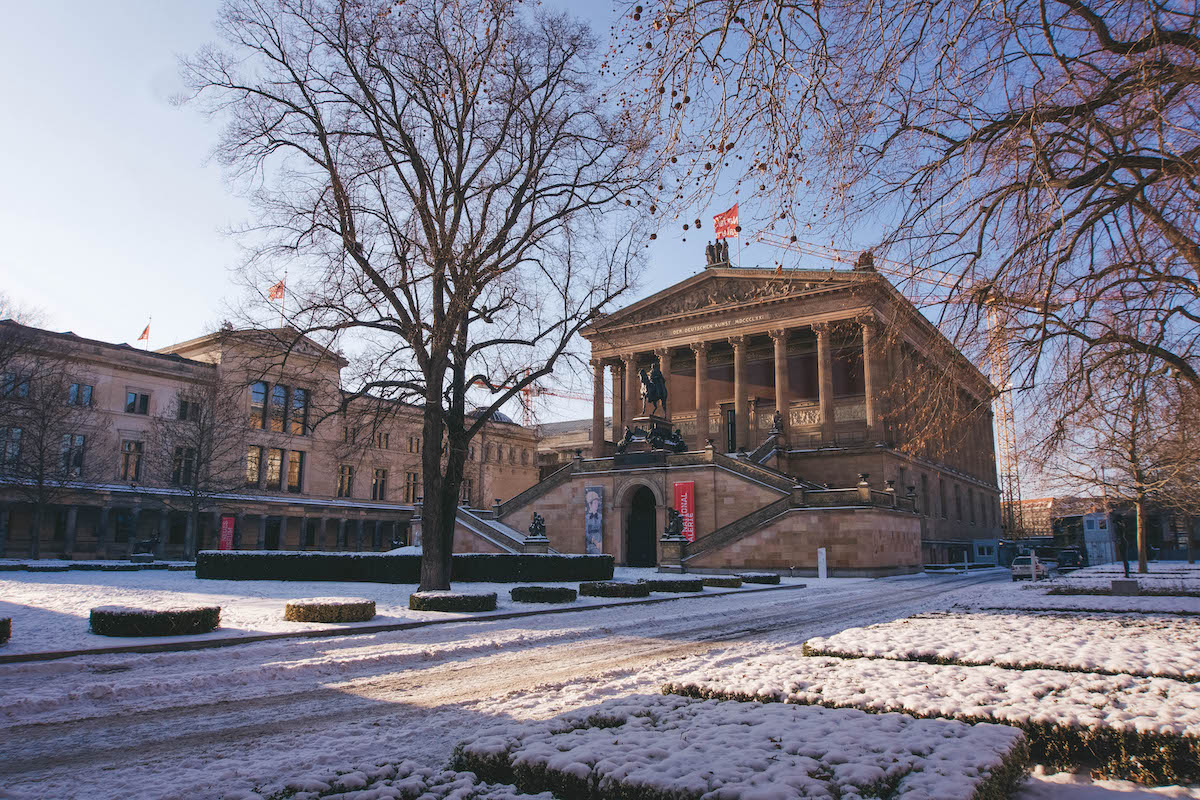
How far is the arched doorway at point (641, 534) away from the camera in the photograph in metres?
47.8

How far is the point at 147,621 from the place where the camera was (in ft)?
39.7

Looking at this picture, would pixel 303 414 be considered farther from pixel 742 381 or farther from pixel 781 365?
pixel 781 365

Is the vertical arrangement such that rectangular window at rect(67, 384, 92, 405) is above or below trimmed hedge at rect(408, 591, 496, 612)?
above

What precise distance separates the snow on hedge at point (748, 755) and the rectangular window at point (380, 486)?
7377 cm

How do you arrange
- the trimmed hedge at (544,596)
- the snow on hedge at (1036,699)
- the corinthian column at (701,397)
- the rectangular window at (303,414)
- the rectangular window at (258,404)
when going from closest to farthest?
the snow on hedge at (1036,699) < the trimmed hedge at (544,596) < the rectangular window at (303,414) < the corinthian column at (701,397) < the rectangular window at (258,404)

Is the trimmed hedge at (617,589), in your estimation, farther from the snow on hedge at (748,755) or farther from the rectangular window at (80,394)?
the rectangular window at (80,394)

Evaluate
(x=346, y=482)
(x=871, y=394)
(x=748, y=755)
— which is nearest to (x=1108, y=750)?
(x=748, y=755)

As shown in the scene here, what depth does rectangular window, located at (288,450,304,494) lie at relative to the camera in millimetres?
67688

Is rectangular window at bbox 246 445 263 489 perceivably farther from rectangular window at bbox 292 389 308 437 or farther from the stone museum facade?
rectangular window at bbox 292 389 308 437

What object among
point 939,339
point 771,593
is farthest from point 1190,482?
point 939,339

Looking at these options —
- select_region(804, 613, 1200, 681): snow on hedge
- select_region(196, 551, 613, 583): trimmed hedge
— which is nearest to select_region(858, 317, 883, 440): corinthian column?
select_region(196, 551, 613, 583): trimmed hedge

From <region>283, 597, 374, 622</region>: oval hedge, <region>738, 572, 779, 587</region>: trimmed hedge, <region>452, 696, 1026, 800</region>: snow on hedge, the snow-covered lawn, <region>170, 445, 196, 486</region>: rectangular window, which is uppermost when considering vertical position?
<region>170, 445, 196, 486</region>: rectangular window

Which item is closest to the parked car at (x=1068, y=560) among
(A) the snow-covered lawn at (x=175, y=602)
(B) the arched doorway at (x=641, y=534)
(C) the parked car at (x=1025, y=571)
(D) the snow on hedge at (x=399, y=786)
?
(C) the parked car at (x=1025, y=571)

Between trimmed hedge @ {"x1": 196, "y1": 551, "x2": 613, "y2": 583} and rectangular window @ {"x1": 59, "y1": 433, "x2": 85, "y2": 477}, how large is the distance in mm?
20544
